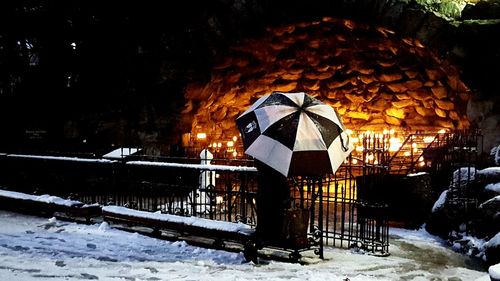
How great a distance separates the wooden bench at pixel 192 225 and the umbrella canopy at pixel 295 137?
1483mm

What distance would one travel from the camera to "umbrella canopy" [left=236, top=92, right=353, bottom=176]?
5.99 meters

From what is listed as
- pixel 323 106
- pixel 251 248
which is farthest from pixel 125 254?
pixel 323 106

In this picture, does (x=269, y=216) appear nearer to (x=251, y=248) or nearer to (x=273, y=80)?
(x=251, y=248)

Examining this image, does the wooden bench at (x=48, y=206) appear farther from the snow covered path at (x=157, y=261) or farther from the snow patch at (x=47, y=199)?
the snow covered path at (x=157, y=261)

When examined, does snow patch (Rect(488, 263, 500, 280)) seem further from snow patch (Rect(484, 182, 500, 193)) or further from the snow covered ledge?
snow patch (Rect(484, 182, 500, 193))

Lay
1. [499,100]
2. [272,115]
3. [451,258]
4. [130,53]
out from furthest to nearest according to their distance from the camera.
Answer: [130,53] → [499,100] → [451,258] → [272,115]

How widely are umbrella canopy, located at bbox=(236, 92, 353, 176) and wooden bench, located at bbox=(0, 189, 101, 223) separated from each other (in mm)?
4435

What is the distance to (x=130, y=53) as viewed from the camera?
16438 millimetres

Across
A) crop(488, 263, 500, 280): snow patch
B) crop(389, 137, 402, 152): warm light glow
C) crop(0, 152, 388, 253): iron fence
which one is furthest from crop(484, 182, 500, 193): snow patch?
crop(389, 137, 402, 152): warm light glow

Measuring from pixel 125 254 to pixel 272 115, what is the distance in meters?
3.12

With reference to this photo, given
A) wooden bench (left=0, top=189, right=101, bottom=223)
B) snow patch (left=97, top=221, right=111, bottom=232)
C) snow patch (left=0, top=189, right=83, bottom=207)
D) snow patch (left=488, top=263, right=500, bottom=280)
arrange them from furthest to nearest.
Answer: snow patch (left=0, top=189, right=83, bottom=207) → wooden bench (left=0, top=189, right=101, bottom=223) → snow patch (left=97, top=221, right=111, bottom=232) → snow patch (left=488, top=263, right=500, bottom=280)

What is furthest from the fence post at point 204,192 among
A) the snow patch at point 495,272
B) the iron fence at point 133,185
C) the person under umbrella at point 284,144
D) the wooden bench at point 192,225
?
the snow patch at point 495,272

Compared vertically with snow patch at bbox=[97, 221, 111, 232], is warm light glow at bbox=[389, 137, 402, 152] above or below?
above

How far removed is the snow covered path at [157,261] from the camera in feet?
19.3
